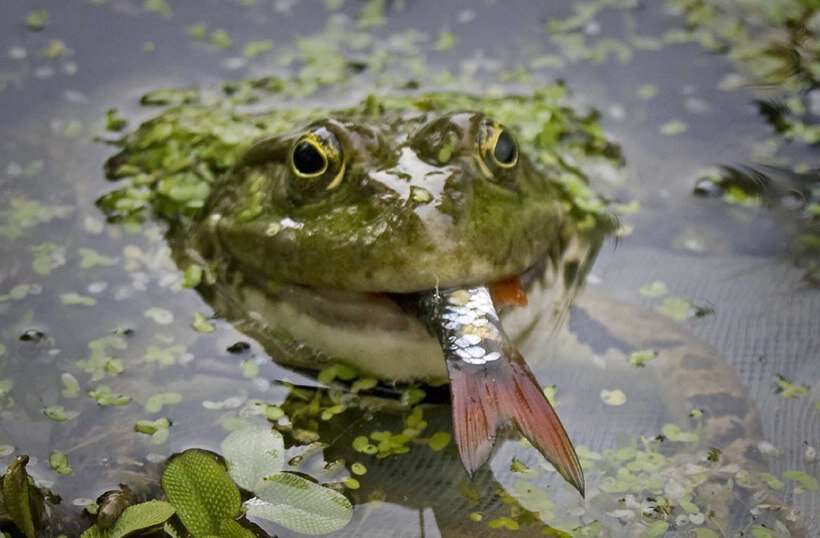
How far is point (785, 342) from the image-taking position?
9.31ft

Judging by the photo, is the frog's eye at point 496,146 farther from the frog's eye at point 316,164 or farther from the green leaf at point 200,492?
the green leaf at point 200,492

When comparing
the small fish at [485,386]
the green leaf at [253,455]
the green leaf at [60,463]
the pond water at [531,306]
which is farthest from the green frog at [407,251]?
the green leaf at [60,463]

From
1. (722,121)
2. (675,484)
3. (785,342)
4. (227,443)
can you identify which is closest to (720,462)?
(675,484)

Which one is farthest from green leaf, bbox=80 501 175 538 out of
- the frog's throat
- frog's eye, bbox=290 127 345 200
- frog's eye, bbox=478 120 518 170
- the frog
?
frog's eye, bbox=478 120 518 170

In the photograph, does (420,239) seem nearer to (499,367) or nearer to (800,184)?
(499,367)

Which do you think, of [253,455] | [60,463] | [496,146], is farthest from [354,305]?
[60,463]

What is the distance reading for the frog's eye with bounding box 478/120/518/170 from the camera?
2484mm

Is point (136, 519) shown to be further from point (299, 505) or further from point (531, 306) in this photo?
point (531, 306)

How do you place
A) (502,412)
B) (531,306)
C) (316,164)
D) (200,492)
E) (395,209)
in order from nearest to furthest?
(502,412), (200,492), (395,209), (316,164), (531,306)

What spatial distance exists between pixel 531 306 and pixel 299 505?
0.95 m

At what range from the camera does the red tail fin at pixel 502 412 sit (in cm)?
200

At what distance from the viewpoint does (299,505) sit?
7.24 ft

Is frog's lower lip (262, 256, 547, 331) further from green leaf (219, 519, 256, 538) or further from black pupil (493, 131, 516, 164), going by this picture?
green leaf (219, 519, 256, 538)

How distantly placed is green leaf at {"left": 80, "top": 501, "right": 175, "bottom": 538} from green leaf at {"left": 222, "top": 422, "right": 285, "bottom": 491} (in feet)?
0.68
